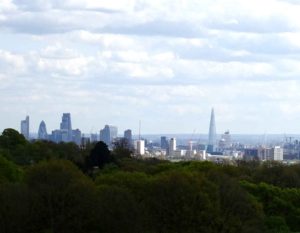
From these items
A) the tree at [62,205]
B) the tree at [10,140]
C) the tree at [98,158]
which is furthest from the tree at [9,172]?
the tree at [10,140]

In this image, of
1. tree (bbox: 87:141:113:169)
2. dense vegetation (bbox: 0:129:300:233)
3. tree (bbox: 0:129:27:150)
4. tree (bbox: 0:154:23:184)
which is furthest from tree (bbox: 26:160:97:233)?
tree (bbox: 0:129:27:150)

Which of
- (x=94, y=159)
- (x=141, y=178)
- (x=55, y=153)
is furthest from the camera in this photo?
(x=55, y=153)

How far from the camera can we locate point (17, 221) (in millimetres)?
45750

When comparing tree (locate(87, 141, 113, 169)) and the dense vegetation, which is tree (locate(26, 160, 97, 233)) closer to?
the dense vegetation

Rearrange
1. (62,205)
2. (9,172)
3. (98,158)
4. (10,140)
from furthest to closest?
(10,140) < (98,158) < (9,172) < (62,205)

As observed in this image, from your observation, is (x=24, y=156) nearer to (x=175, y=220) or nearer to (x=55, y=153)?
(x=55, y=153)

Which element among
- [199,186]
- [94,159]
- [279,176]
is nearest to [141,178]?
[199,186]

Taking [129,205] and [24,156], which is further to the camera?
[24,156]

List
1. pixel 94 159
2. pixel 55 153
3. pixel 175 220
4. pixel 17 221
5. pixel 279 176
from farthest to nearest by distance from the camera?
pixel 55 153, pixel 94 159, pixel 279 176, pixel 175 220, pixel 17 221

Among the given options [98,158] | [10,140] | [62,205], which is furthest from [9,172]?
[10,140]

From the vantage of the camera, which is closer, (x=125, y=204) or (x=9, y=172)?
(x=125, y=204)

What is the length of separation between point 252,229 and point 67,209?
10.6 meters

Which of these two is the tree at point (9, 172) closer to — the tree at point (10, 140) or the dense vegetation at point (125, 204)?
the dense vegetation at point (125, 204)

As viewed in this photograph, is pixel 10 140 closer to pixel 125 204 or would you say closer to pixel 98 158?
pixel 98 158
